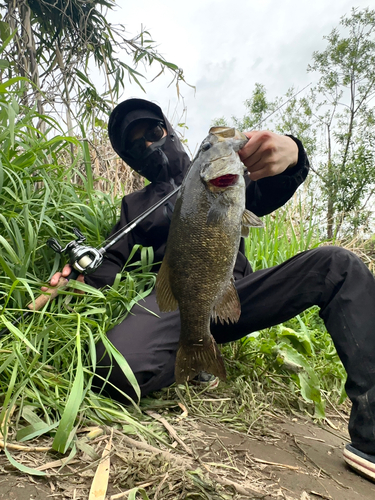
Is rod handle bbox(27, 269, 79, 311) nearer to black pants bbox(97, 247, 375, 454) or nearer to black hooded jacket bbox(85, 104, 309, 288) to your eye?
black hooded jacket bbox(85, 104, 309, 288)

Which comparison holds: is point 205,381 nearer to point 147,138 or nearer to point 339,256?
point 339,256

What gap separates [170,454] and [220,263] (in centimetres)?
79

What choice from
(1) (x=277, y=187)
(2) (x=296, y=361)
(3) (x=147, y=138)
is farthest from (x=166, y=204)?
(2) (x=296, y=361)

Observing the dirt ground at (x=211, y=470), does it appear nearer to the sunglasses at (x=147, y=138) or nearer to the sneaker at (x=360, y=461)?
the sneaker at (x=360, y=461)

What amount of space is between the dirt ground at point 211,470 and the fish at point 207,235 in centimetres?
49

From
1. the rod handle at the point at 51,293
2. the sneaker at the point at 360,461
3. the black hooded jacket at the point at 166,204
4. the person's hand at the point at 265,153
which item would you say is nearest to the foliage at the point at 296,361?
the sneaker at the point at 360,461

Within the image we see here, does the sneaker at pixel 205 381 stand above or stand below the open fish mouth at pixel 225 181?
below

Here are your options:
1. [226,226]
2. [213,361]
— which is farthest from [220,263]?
[213,361]

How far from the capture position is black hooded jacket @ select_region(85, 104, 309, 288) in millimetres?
2354

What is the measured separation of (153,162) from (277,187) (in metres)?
1.01

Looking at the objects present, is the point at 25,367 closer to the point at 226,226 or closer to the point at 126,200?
the point at 226,226

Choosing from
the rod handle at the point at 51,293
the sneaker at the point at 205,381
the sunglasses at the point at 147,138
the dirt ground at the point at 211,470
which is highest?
the sunglasses at the point at 147,138

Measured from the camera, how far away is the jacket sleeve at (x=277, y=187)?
2.27 meters

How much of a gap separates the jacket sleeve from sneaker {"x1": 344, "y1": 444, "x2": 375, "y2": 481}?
4.95ft
